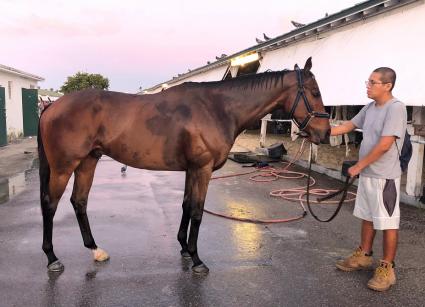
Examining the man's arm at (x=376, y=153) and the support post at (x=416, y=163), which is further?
the support post at (x=416, y=163)

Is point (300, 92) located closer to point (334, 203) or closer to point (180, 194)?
point (334, 203)

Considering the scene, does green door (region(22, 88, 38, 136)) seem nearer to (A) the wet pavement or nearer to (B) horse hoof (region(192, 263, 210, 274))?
(A) the wet pavement

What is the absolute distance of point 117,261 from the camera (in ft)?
13.2

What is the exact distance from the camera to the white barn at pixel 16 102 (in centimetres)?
1657

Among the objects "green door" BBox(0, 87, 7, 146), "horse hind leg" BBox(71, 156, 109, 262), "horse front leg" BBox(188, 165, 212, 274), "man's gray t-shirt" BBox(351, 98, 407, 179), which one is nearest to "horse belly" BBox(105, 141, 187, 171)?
"horse front leg" BBox(188, 165, 212, 274)

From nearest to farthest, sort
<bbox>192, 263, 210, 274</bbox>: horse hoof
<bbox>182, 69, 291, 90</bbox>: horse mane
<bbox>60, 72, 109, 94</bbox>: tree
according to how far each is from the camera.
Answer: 1. <bbox>192, 263, 210, 274</bbox>: horse hoof
2. <bbox>182, 69, 291, 90</bbox>: horse mane
3. <bbox>60, 72, 109, 94</bbox>: tree

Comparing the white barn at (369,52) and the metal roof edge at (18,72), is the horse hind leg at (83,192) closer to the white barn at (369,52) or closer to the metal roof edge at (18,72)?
the white barn at (369,52)

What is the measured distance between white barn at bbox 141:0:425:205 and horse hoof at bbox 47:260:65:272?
497cm

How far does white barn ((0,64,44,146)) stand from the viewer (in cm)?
1657

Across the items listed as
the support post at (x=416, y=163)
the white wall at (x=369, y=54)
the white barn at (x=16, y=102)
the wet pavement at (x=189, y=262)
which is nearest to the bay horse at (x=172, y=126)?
the wet pavement at (x=189, y=262)

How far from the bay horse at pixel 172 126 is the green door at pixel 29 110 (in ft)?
59.3

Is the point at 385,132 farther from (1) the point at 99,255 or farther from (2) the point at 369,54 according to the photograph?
(2) the point at 369,54

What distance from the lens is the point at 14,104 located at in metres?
18.6

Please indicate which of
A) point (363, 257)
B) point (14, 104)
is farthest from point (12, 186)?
point (14, 104)
